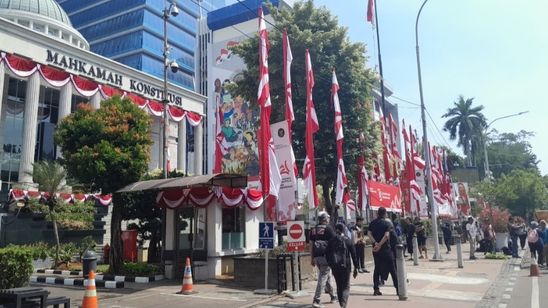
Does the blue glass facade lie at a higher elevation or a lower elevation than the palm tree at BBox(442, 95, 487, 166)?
higher

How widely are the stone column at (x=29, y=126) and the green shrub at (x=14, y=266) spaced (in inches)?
956

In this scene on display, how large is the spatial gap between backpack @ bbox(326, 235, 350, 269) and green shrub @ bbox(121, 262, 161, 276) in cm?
794

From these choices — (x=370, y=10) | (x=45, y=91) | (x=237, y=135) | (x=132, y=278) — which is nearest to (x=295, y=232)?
(x=132, y=278)

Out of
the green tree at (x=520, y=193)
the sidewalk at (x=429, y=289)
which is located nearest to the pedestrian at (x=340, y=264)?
the sidewalk at (x=429, y=289)

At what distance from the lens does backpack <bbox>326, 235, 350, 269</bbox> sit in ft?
27.7

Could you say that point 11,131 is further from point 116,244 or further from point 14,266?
point 14,266

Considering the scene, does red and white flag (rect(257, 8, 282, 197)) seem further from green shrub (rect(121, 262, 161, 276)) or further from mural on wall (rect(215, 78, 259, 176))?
mural on wall (rect(215, 78, 259, 176))

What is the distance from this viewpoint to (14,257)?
1001cm

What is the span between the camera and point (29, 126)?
107ft

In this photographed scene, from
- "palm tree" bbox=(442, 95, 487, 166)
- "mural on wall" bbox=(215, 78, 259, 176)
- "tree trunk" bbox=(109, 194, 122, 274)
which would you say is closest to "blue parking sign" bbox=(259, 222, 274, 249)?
"tree trunk" bbox=(109, 194, 122, 274)

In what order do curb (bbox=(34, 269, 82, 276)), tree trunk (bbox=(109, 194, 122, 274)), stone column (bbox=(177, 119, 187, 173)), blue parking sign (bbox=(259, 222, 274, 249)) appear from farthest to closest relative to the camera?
stone column (bbox=(177, 119, 187, 173)) → curb (bbox=(34, 269, 82, 276)) → tree trunk (bbox=(109, 194, 122, 274)) → blue parking sign (bbox=(259, 222, 274, 249))

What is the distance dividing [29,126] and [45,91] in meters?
7.08

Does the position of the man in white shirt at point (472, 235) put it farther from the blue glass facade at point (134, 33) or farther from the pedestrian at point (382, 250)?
the blue glass facade at point (134, 33)

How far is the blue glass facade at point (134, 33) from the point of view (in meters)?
80.6
